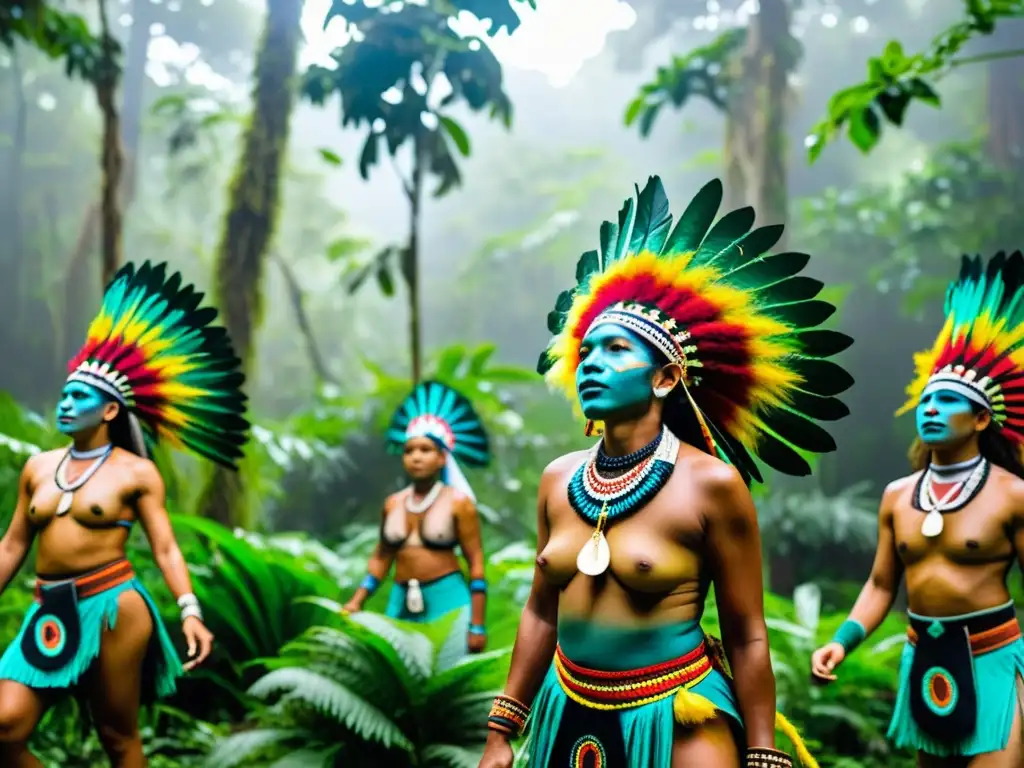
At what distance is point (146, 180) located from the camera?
21234 millimetres

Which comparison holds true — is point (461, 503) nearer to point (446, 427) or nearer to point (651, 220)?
point (446, 427)

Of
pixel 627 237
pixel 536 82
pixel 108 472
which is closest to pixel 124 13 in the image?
pixel 536 82

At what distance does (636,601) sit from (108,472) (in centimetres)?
229

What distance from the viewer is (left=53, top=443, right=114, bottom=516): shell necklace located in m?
3.30

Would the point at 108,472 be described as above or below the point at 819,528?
above

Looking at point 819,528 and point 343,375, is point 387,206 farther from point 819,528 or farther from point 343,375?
point 819,528

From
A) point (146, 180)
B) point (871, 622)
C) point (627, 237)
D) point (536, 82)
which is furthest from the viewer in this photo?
point (536, 82)

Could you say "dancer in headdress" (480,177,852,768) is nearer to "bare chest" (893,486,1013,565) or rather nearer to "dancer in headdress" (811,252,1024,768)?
"dancer in headdress" (811,252,1024,768)

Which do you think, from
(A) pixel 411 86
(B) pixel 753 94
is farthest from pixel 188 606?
(B) pixel 753 94

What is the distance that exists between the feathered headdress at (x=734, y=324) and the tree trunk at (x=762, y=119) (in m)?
6.23

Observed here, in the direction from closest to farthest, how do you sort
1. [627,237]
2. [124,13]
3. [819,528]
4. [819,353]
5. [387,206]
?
[819,353], [627,237], [819,528], [124,13], [387,206]

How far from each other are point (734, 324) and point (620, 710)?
943 millimetres

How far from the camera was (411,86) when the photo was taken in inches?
244

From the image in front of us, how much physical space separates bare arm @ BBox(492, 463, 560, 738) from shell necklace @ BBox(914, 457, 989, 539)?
1.65 m
